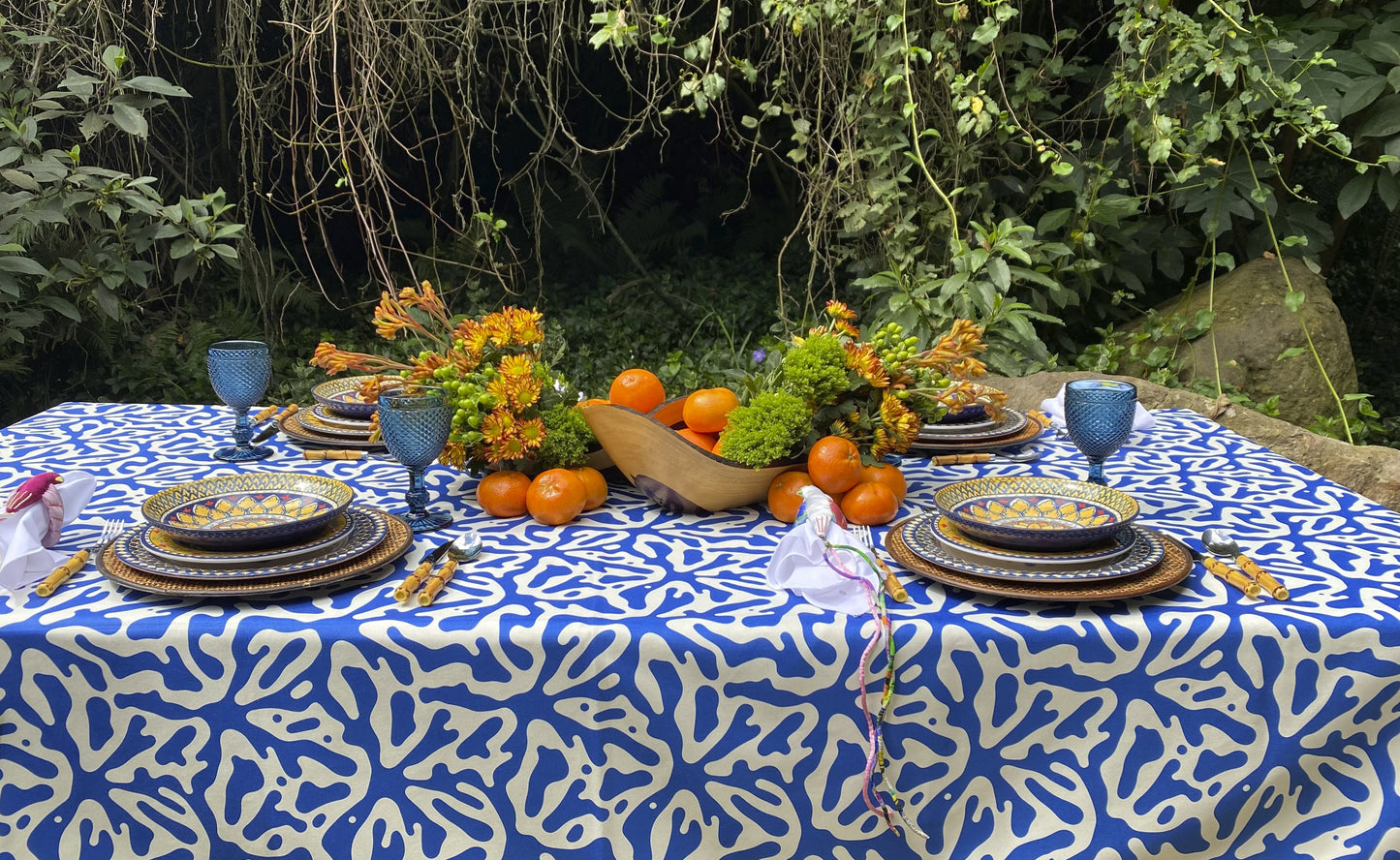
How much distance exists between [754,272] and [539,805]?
5181 millimetres

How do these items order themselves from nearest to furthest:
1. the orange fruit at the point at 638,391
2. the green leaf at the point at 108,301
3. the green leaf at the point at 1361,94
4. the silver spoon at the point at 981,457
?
the orange fruit at the point at 638,391
the silver spoon at the point at 981,457
the green leaf at the point at 1361,94
the green leaf at the point at 108,301

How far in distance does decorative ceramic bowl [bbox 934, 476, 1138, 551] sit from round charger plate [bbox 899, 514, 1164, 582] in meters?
0.03

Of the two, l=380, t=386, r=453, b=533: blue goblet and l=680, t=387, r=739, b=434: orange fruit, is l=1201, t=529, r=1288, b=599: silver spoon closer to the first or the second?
l=680, t=387, r=739, b=434: orange fruit

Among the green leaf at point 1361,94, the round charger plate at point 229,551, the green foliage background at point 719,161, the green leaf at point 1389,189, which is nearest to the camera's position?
the round charger plate at point 229,551

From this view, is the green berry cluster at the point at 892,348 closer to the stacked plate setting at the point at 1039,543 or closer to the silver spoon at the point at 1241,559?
the stacked plate setting at the point at 1039,543

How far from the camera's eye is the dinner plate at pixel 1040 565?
1.25m

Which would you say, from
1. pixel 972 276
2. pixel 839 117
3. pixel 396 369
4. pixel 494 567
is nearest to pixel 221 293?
pixel 839 117

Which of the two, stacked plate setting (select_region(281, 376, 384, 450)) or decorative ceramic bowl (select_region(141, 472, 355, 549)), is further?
stacked plate setting (select_region(281, 376, 384, 450))

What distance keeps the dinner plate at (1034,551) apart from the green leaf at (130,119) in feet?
9.80

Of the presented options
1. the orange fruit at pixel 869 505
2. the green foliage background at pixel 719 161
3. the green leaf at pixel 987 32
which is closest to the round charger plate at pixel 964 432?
the orange fruit at pixel 869 505

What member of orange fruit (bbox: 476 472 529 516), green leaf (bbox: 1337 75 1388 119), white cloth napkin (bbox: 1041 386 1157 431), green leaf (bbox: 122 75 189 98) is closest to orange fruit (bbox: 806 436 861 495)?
orange fruit (bbox: 476 472 529 516)

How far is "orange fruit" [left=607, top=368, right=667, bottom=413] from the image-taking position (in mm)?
1725

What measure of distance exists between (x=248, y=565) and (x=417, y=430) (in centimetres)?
29

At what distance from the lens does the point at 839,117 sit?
3945 millimetres
